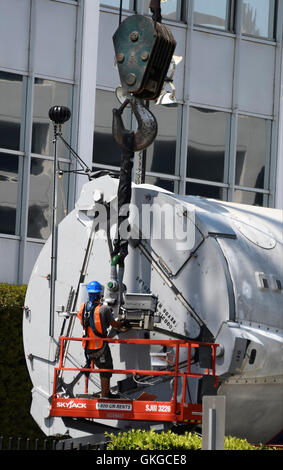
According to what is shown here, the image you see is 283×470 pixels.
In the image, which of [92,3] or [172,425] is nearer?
[172,425]

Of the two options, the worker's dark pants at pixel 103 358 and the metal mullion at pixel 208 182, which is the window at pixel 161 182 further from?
the worker's dark pants at pixel 103 358

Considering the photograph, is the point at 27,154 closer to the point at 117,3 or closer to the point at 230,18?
the point at 117,3

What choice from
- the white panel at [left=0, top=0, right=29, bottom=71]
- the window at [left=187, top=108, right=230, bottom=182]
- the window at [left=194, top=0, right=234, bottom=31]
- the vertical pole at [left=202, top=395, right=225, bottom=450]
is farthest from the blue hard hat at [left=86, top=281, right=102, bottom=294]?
the window at [left=194, top=0, right=234, bottom=31]

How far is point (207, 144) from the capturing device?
22406 millimetres

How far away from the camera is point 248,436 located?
41.3ft

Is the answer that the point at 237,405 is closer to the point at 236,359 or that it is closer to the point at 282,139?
the point at 236,359

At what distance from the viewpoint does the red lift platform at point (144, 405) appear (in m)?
11.7

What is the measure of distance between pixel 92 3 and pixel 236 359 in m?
10.9

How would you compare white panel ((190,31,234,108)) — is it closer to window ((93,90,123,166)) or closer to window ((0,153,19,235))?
window ((93,90,123,166))

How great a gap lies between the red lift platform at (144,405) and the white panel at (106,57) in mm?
9688

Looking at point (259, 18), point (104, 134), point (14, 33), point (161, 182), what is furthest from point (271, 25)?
point (14, 33)

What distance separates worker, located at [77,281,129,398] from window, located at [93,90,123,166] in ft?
28.9

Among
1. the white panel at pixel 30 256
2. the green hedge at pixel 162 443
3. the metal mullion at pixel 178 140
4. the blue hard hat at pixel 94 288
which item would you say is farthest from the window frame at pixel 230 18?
the green hedge at pixel 162 443
